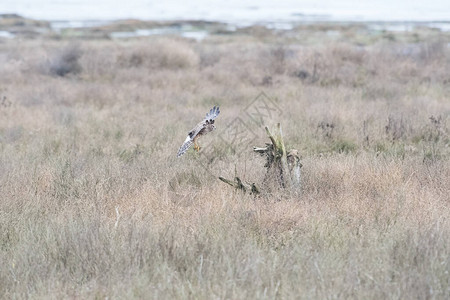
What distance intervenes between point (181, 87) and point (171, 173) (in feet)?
28.1

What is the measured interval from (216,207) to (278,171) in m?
0.91

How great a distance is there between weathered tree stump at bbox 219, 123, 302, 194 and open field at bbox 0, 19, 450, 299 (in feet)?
0.57

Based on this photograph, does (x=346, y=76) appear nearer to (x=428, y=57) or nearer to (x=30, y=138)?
(x=428, y=57)

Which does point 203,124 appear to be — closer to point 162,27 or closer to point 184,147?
point 184,147

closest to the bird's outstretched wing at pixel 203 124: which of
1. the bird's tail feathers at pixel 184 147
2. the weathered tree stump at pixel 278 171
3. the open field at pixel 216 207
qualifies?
the bird's tail feathers at pixel 184 147

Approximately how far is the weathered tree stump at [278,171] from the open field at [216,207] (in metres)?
0.17

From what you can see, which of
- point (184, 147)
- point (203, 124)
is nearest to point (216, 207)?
point (184, 147)

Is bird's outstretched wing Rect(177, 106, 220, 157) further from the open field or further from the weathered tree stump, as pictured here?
the weathered tree stump

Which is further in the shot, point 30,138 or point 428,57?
point 428,57

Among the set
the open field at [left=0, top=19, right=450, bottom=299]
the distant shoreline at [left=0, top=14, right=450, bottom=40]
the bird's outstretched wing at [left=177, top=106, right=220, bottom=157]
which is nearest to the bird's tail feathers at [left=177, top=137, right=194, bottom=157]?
the bird's outstretched wing at [left=177, top=106, right=220, bottom=157]

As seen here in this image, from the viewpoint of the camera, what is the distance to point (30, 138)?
841cm

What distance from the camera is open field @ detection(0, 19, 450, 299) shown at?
3373 mm

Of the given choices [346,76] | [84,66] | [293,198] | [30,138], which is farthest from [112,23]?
[293,198]

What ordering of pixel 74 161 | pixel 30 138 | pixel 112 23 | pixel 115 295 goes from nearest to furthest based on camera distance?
1. pixel 115 295
2. pixel 74 161
3. pixel 30 138
4. pixel 112 23
